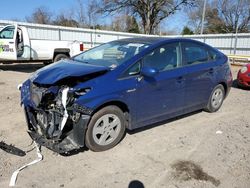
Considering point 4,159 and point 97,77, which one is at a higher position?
point 97,77

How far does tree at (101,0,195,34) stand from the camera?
34969 mm

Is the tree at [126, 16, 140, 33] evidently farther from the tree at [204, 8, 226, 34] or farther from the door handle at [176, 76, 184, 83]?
the door handle at [176, 76, 184, 83]

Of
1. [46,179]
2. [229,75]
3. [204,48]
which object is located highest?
[204,48]

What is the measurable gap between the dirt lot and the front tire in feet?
0.43

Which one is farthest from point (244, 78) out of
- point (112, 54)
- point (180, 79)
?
point (112, 54)

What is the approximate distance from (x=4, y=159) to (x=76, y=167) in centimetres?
102

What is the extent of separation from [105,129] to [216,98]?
306 cm

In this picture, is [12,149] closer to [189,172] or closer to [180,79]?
[189,172]

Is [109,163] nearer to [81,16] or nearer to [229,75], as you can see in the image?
[229,75]

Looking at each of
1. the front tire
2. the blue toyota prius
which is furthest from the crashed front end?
the front tire

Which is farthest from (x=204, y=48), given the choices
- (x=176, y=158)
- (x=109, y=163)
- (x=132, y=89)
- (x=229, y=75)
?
(x=109, y=163)

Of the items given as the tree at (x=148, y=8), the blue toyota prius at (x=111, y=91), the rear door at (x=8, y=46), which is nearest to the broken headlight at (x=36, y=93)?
the blue toyota prius at (x=111, y=91)

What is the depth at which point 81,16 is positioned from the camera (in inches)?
1777

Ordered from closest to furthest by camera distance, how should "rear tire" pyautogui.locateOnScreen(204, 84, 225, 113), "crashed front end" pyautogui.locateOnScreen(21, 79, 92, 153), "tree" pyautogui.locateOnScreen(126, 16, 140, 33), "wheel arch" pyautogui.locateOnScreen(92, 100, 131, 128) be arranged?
"crashed front end" pyautogui.locateOnScreen(21, 79, 92, 153) → "wheel arch" pyautogui.locateOnScreen(92, 100, 131, 128) → "rear tire" pyautogui.locateOnScreen(204, 84, 225, 113) → "tree" pyautogui.locateOnScreen(126, 16, 140, 33)
